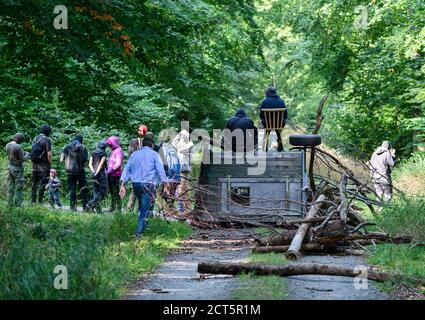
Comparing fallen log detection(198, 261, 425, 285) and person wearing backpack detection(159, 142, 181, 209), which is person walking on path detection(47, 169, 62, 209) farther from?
fallen log detection(198, 261, 425, 285)

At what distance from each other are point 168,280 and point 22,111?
10.0 metres

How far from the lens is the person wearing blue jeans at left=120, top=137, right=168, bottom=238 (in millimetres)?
14618

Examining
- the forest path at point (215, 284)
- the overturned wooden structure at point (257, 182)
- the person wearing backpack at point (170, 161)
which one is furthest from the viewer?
the person wearing backpack at point (170, 161)

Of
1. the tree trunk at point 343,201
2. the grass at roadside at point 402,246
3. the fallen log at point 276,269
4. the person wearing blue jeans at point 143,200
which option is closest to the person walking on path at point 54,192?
A: the person wearing blue jeans at point 143,200

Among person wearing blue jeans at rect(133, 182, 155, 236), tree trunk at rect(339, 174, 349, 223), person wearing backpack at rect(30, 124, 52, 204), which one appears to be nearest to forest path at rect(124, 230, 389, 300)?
tree trunk at rect(339, 174, 349, 223)

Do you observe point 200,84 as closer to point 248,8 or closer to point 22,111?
point 248,8

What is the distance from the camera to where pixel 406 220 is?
1373 cm

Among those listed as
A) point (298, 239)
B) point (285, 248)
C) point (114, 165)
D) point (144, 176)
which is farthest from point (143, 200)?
point (114, 165)

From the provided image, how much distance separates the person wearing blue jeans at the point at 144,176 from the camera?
14618 millimetres

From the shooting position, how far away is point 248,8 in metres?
27.0

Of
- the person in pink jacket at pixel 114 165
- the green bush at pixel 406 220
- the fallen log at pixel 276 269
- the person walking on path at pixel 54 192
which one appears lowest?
the fallen log at pixel 276 269

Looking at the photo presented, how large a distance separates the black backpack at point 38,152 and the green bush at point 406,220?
30.8ft

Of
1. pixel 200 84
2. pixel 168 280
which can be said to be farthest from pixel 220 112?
pixel 168 280

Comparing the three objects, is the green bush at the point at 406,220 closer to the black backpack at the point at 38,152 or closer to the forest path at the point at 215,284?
the forest path at the point at 215,284
